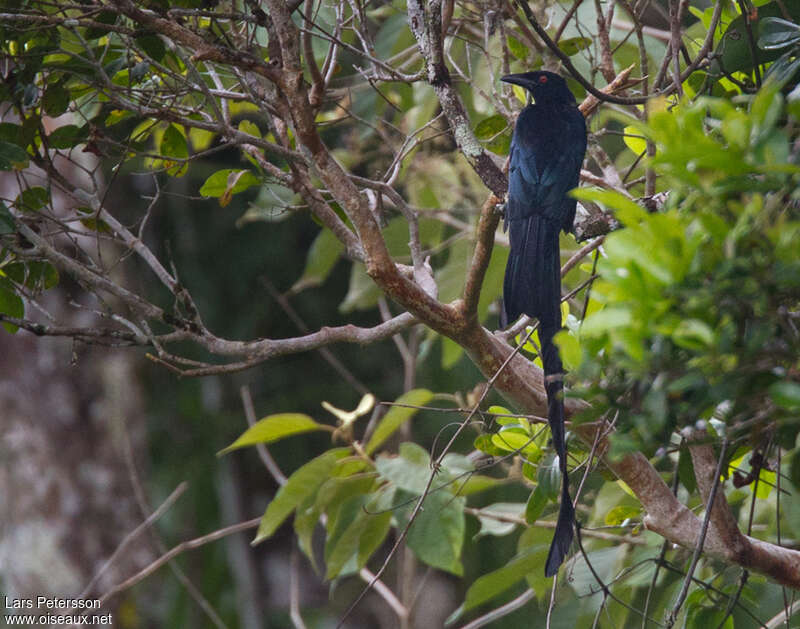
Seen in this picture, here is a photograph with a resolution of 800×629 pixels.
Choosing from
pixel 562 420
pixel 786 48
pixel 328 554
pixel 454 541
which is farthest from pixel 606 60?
pixel 328 554

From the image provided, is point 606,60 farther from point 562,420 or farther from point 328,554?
point 328,554

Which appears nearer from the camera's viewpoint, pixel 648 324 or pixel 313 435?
pixel 648 324

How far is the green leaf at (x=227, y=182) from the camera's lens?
2.01 m

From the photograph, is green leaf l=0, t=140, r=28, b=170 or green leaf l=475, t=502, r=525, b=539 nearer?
green leaf l=0, t=140, r=28, b=170

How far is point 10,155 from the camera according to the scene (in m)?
1.85

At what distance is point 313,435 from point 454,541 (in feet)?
14.4

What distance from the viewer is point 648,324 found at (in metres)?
0.89

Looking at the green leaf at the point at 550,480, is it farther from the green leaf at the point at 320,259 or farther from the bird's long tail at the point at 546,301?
the green leaf at the point at 320,259

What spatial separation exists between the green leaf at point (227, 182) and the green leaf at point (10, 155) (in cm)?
40

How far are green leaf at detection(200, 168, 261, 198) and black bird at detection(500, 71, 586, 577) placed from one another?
61 cm

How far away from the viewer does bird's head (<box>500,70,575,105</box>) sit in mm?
2143

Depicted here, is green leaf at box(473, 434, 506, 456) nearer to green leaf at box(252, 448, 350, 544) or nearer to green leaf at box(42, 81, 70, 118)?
green leaf at box(252, 448, 350, 544)

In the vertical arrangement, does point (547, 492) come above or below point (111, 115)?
below

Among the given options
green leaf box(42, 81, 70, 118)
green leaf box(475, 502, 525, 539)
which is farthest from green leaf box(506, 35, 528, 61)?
green leaf box(475, 502, 525, 539)
